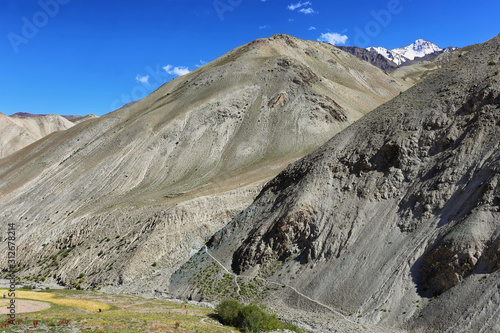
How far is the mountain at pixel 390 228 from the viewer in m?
21.0

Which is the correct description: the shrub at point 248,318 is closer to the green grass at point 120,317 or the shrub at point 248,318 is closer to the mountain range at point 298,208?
the green grass at point 120,317

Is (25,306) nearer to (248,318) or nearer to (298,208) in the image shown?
(248,318)

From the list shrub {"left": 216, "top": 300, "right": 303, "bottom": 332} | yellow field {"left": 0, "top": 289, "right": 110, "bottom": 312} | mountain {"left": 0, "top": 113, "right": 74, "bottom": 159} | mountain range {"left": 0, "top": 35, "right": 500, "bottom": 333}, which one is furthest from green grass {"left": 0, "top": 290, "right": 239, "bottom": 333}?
mountain {"left": 0, "top": 113, "right": 74, "bottom": 159}

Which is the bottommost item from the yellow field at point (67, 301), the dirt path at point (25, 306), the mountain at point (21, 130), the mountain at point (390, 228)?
the yellow field at point (67, 301)

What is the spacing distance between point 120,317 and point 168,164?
1397 inches

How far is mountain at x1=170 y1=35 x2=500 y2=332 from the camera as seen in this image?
2097 cm

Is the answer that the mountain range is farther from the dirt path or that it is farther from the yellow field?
the dirt path

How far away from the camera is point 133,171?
55.6 m

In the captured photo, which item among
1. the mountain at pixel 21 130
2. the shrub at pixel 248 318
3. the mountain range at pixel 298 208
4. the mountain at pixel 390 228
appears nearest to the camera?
the mountain at pixel 390 228

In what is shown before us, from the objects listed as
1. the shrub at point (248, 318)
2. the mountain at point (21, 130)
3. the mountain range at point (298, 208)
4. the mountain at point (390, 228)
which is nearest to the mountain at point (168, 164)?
the mountain range at point (298, 208)

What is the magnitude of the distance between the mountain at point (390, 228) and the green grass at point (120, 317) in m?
3.72

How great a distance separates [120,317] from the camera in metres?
22.5

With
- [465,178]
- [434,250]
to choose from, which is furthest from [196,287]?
[465,178]

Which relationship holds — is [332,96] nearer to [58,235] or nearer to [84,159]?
[84,159]
